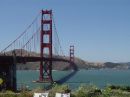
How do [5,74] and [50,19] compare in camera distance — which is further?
[50,19]

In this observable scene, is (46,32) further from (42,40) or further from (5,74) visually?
(5,74)

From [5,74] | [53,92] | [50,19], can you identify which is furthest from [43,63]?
[53,92]

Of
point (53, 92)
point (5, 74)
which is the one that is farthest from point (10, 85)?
point (53, 92)

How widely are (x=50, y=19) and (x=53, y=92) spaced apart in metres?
65.2

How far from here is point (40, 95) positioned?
23.1 m

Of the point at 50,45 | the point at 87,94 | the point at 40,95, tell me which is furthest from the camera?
the point at 50,45

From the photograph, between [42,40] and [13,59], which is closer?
[13,59]

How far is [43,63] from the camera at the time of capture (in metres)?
87.2

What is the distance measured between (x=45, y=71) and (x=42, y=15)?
9487 millimetres

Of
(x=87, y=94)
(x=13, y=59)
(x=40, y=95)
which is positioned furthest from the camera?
(x=13, y=59)

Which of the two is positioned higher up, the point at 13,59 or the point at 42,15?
the point at 42,15

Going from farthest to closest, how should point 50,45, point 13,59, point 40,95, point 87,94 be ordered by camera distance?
1. point 50,45
2. point 13,59
3. point 87,94
4. point 40,95

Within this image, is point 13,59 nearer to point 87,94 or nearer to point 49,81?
point 49,81

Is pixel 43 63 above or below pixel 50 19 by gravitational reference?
below
